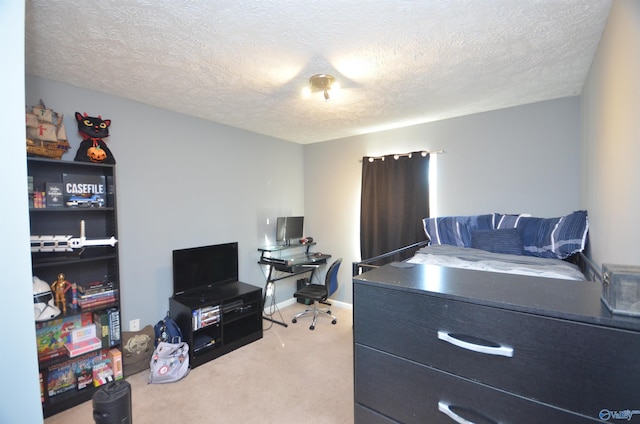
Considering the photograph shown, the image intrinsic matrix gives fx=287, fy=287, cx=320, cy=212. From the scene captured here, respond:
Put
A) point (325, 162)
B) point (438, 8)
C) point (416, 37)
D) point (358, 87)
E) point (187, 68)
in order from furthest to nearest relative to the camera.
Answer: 1. point (325, 162)
2. point (358, 87)
3. point (187, 68)
4. point (416, 37)
5. point (438, 8)

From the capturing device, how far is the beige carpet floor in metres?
2.08

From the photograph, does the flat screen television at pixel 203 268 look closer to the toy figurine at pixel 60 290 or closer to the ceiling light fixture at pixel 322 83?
the toy figurine at pixel 60 290

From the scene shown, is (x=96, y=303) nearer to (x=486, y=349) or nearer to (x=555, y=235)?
(x=486, y=349)

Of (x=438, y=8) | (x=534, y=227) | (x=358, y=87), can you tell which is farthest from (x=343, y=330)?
(x=438, y=8)

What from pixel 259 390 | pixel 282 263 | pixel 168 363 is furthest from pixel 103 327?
pixel 282 263

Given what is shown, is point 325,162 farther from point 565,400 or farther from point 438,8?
point 565,400

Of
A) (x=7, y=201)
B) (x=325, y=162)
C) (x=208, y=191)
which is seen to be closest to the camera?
(x=7, y=201)

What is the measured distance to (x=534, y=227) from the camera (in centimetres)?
259

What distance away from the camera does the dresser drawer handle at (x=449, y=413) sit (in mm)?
844

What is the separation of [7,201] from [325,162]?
11.9 ft

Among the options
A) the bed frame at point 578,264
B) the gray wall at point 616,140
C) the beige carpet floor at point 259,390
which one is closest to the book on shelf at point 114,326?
the beige carpet floor at point 259,390

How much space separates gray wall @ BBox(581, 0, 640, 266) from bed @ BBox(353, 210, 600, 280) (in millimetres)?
213

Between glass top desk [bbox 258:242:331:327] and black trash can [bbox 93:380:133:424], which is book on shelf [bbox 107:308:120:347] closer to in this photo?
black trash can [bbox 93:380:133:424]

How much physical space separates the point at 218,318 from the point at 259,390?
86 centimetres
